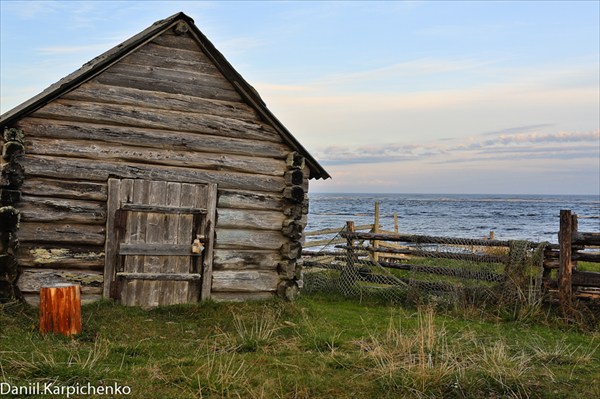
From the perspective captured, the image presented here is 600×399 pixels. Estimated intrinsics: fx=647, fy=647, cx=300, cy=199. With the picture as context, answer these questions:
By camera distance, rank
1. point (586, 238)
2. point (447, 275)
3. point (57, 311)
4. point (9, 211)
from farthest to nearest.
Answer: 1. point (447, 275)
2. point (586, 238)
3. point (9, 211)
4. point (57, 311)

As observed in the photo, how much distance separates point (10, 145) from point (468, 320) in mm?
8071

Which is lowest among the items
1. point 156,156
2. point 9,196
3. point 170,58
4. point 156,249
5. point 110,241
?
point 156,249

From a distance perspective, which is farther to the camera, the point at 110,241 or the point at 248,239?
the point at 248,239

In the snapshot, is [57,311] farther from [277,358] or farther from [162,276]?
[277,358]

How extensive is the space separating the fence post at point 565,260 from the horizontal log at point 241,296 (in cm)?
520

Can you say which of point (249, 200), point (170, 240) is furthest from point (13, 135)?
point (249, 200)

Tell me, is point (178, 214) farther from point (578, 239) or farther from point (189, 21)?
point (578, 239)

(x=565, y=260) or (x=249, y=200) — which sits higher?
(x=249, y=200)

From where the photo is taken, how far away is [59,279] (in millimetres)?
9766

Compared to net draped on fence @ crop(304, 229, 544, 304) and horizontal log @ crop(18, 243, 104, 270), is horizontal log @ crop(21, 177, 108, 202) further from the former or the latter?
net draped on fence @ crop(304, 229, 544, 304)

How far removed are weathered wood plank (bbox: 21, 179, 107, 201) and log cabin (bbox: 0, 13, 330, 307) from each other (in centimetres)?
2

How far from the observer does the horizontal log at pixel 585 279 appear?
1134 centimetres

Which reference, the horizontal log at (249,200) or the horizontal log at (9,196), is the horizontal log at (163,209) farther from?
the horizontal log at (9,196)

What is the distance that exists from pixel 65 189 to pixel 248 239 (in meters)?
3.11
